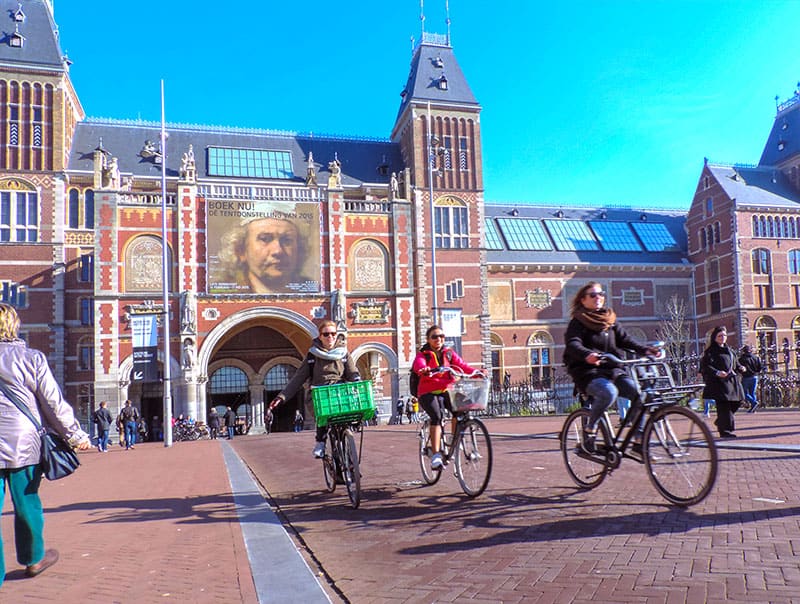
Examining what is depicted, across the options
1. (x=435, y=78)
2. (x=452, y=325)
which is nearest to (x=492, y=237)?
(x=435, y=78)

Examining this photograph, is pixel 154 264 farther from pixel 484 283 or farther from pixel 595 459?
pixel 595 459

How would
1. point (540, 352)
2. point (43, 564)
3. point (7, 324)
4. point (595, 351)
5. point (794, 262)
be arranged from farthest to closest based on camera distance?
point (794, 262), point (540, 352), point (595, 351), point (43, 564), point (7, 324)

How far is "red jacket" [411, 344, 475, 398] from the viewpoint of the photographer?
20.1 feet

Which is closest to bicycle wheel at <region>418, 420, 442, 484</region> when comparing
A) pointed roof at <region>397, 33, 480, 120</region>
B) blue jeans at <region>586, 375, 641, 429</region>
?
blue jeans at <region>586, 375, 641, 429</region>

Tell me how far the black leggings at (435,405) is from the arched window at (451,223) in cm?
2906

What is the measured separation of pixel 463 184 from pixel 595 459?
3134 cm

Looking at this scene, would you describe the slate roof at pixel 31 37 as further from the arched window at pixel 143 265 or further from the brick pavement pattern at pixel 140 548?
the brick pavement pattern at pixel 140 548

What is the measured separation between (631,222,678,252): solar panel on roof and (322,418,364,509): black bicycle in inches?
1672

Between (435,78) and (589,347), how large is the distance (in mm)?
34281

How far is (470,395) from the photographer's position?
5914 millimetres

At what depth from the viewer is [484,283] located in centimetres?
3522

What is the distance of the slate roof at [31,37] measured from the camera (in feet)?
105

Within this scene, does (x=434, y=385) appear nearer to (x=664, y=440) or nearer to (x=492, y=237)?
(x=664, y=440)

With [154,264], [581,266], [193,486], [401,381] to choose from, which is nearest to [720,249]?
[581,266]
